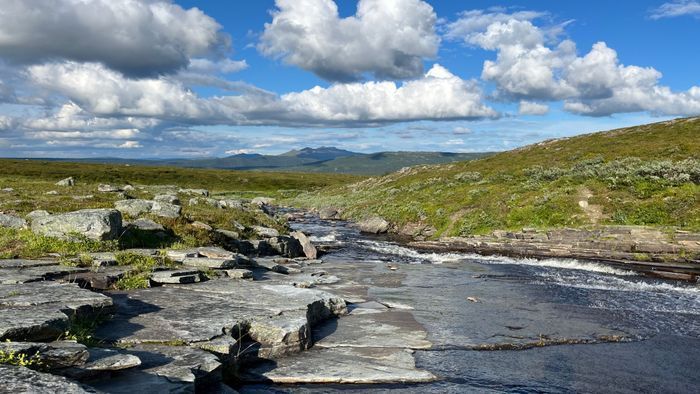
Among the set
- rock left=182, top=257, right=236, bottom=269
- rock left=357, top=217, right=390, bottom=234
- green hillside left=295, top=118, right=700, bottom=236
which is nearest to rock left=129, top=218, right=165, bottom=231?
rock left=182, top=257, right=236, bottom=269

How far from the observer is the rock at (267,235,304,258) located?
102 ft

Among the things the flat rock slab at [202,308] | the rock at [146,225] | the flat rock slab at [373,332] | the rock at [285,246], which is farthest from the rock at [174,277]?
the rock at [285,246]

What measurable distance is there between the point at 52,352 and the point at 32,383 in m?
1.86

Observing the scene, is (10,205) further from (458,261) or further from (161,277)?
(458,261)

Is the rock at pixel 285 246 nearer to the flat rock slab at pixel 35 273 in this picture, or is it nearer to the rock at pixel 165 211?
the rock at pixel 165 211

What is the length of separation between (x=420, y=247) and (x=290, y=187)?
137 metres

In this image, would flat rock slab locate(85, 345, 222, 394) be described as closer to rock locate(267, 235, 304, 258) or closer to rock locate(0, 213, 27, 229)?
rock locate(0, 213, 27, 229)

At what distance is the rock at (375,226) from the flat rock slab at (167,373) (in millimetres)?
42311

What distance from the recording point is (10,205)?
3116 cm

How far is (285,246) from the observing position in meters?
31.5

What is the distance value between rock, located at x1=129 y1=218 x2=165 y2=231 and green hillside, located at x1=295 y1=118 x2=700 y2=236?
29308 mm

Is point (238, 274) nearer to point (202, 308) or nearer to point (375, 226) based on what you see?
point (202, 308)

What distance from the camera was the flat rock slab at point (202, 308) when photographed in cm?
1148

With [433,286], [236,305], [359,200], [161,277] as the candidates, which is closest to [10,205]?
[161,277]
